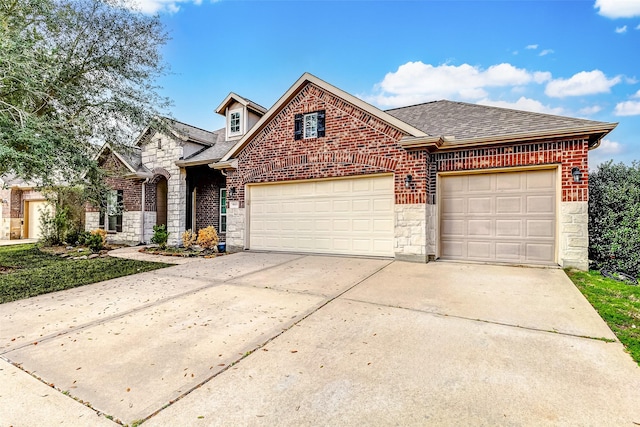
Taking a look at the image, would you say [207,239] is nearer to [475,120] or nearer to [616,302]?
[475,120]

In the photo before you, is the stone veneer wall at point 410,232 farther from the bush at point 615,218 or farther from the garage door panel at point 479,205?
the bush at point 615,218

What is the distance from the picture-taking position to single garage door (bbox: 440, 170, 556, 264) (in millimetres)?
7102

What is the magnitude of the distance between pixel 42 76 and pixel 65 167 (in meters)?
1.89

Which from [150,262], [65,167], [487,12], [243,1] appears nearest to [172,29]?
[243,1]

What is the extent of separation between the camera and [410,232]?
25.8 ft

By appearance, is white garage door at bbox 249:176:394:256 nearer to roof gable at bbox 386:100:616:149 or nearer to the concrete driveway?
roof gable at bbox 386:100:616:149

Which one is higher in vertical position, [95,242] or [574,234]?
[574,234]

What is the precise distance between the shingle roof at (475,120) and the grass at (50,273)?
28.1 ft

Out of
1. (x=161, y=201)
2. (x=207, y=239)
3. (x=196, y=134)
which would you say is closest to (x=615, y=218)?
(x=207, y=239)

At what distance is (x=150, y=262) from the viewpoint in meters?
8.89

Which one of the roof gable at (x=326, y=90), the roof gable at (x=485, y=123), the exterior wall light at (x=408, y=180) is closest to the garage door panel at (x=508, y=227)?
the roof gable at (x=485, y=123)

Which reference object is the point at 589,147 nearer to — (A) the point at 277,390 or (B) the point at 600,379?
(B) the point at 600,379

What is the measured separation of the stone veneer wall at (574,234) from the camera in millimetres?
6582

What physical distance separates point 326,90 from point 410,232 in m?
4.76
